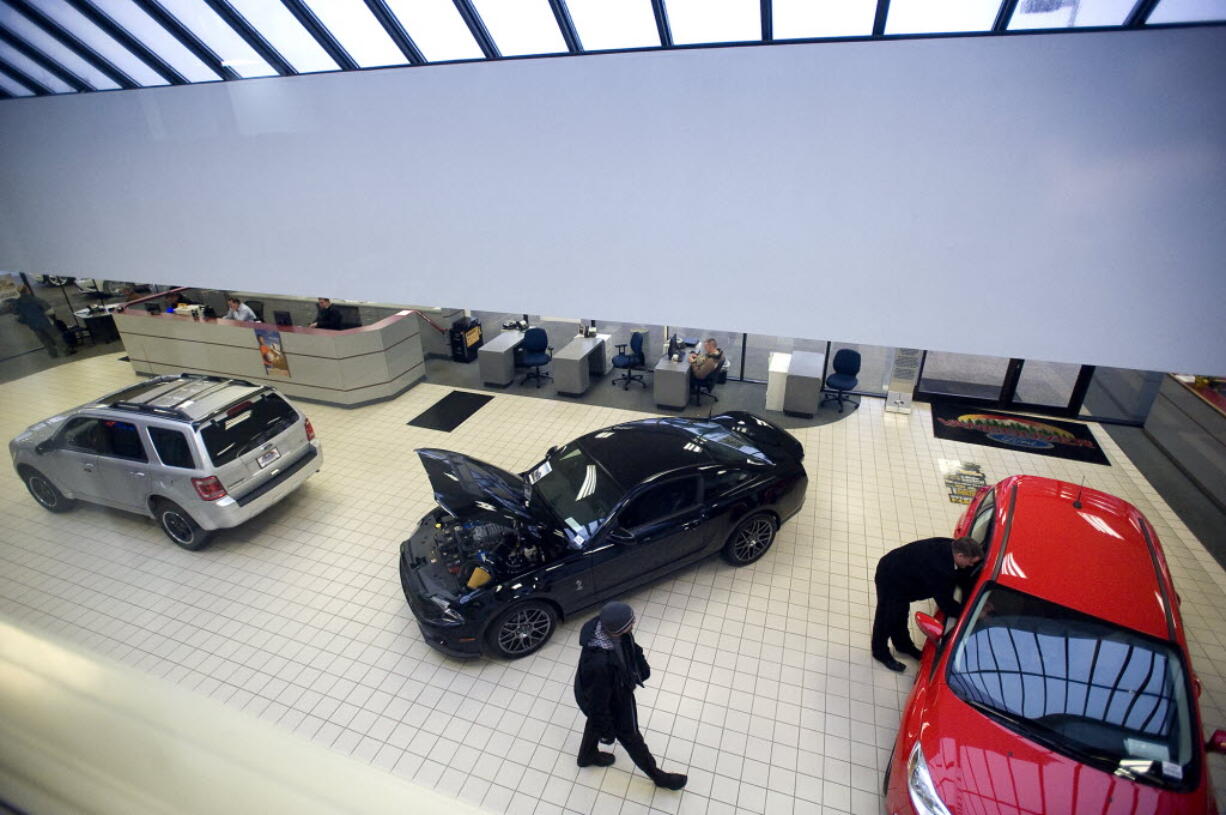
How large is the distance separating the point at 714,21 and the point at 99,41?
1303 millimetres

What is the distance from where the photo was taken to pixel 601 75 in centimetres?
101

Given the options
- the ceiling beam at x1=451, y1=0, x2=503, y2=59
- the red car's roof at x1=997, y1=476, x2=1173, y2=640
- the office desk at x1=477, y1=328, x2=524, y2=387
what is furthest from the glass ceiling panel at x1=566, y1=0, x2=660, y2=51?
the office desk at x1=477, y1=328, x2=524, y2=387

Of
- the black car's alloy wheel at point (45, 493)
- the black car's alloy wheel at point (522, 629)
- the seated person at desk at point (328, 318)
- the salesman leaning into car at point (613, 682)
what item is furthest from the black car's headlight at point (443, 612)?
the seated person at desk at point (328, 318)

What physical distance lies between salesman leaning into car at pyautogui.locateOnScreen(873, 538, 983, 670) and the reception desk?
711cm

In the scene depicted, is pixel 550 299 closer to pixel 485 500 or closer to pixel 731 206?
pixel 731 206

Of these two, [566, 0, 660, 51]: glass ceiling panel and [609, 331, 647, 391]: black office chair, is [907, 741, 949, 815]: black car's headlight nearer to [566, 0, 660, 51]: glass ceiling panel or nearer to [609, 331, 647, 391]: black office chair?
[566, 0, 660, 51]: glass ceiling panel

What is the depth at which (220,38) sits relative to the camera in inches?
47.6

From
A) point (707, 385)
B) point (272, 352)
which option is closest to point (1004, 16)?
point (707, 385)

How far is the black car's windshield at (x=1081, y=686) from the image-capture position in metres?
2.69

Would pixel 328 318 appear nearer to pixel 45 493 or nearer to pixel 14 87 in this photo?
pixel 45 493

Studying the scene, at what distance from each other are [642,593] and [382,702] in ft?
6.85

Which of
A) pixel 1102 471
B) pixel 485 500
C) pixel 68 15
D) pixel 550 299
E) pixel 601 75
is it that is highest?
pixel 68 15

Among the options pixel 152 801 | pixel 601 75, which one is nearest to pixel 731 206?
pixel 601 75

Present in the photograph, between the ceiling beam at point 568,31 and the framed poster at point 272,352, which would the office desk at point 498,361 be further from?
the ceiling beam at point 568,31
